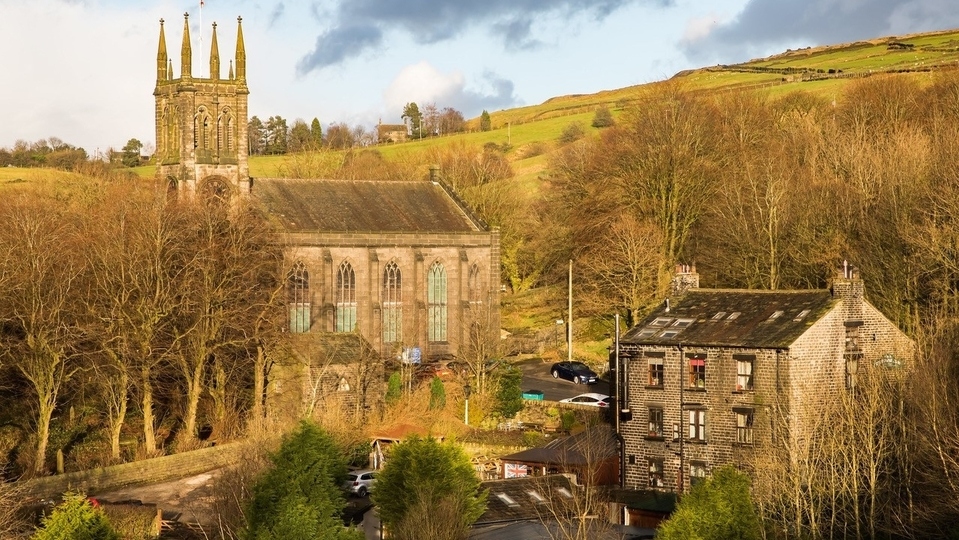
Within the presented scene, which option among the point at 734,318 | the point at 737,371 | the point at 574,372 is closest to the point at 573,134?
the point at 574,372

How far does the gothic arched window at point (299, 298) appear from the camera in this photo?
284ft

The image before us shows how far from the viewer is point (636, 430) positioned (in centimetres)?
5994

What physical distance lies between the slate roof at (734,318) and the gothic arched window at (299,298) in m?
29.0

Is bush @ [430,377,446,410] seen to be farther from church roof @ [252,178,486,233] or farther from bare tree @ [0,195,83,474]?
bare tree @ [0,195,83,474]

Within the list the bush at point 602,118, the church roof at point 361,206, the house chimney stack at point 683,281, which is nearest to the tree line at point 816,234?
the church roof at point 361,206

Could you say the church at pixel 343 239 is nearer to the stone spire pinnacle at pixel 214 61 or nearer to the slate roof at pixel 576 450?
the stone spire pinnacle at pixel 214 61

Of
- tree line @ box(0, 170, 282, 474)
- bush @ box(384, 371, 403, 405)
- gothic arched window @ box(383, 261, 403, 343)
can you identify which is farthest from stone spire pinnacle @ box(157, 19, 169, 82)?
bush @ box(384, 371, 403, 405)

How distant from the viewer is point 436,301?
301 ft

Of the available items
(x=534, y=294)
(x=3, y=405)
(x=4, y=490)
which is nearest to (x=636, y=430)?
(x=4, y=490)

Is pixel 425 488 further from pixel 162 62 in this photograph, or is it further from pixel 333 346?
pixel 162 62

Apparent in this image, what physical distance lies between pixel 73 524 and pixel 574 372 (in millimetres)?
42685

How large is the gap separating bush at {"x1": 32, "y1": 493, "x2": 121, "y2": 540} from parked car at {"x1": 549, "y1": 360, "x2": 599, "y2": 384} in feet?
134

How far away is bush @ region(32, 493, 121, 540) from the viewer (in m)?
43.0

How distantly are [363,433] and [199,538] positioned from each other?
1689 cm
